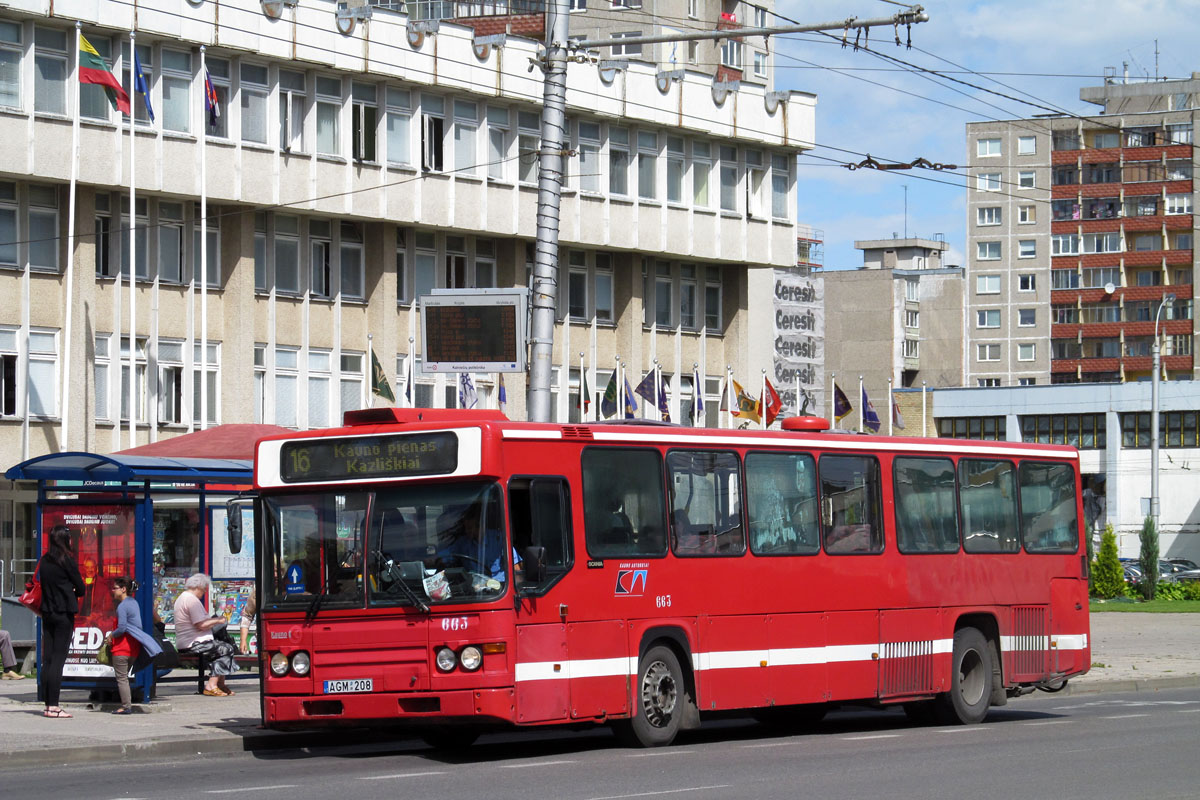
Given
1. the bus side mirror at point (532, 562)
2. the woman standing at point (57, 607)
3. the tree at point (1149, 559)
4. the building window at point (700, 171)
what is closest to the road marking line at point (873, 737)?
the bus side mirror at point (532, 562)

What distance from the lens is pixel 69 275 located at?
138ft

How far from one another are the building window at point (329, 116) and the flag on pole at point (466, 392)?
22.7ft

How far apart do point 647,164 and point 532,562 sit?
132ft

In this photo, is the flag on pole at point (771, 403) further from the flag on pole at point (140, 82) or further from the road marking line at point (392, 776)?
the road marking line at point (392, 776)

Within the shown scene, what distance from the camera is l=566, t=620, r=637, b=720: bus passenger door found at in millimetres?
15289

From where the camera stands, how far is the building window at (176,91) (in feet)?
141

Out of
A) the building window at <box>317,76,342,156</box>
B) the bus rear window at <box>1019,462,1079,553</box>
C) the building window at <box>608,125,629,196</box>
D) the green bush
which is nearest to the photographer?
the bus rear window at <box>1019,462,1079,553</box>

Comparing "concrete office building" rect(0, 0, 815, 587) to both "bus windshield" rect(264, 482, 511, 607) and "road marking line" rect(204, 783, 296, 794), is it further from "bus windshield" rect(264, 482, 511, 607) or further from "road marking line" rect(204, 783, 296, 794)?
"road marking line" rect(204, 783, 296, 794)

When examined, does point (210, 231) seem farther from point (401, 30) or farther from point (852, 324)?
point (852, 324)

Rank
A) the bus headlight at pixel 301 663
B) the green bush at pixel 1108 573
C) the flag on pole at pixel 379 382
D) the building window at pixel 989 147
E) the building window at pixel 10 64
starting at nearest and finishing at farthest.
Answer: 1. the bus headlight at pixel 301 663
2. the flag on pole at pixel 379 382
3. the building window at pixel 10 64
4. the green bush at pixel 1108 573
5. the building window at pixel 989 147

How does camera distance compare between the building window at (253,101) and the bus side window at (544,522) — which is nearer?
the bus side window at (544,522)


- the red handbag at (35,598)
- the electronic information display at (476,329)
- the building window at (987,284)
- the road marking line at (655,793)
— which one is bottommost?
the road marking line at (655,793)

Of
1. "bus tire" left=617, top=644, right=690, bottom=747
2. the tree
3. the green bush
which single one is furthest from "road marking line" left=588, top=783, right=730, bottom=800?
the green bush

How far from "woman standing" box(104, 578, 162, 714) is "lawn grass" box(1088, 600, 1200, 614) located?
117ft
